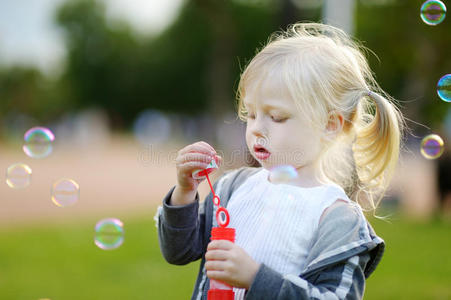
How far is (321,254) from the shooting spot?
1.54m

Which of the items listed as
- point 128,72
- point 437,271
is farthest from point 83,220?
point 128,72

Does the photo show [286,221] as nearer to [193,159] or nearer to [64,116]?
[193,159]

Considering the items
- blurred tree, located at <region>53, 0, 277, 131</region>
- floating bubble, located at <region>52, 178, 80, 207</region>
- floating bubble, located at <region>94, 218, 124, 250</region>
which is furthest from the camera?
blurred tree, located at <region>53, 0, 277, 131</region>

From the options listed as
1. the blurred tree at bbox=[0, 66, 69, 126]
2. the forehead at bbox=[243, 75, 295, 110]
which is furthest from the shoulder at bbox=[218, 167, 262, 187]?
the blurred tree at bbox=[0, 66, 69, 126]

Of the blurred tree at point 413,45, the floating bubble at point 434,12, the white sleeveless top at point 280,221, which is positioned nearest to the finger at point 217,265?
the white sleeveless top at point 280,221

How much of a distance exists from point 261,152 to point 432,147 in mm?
1307

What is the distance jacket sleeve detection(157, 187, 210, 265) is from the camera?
5.79 ft

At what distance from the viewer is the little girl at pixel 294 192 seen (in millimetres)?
1527

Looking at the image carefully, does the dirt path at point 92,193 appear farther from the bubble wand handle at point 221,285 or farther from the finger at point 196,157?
the bubble wand handle at point 221,285

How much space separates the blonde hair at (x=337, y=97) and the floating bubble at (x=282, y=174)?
16cm

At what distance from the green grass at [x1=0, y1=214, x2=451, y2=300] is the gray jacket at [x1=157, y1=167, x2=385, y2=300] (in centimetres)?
244

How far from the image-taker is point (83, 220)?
24.4ft

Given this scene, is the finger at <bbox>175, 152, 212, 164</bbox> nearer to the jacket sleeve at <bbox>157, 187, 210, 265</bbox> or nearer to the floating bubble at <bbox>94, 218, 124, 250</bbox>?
the jacket sleeve at <bbox>157, 187, 210, 265</bbox>

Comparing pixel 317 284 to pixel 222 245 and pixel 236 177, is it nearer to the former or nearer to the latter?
pixel 222 245
